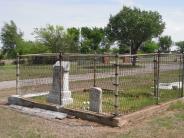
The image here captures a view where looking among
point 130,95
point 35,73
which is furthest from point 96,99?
point 35,73

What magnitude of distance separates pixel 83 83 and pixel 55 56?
5400 millimetres

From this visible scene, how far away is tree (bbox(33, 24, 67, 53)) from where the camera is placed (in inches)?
1977

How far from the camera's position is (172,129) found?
9.73 m

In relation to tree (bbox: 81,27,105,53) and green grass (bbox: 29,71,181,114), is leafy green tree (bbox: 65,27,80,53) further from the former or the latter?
green grass (bbox: 29,71,181,114)

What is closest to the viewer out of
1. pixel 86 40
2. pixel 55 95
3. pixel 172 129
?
pixel 172 129

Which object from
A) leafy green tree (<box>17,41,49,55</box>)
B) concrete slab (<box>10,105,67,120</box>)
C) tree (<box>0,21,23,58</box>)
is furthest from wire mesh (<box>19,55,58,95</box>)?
tree (<box>0,21,23,58</box>)

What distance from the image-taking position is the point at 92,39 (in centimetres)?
5916

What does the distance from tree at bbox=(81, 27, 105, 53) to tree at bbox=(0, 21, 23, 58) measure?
422 inches

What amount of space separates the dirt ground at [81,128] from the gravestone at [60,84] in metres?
1.53

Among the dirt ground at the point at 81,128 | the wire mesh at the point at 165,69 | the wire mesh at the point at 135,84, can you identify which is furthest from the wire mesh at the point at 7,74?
the dirt ground at the point at 81,128

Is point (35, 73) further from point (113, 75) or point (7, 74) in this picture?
point (7, 74)

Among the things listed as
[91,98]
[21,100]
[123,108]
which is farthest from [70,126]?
[21,100]

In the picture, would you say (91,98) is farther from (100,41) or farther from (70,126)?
(100,41)

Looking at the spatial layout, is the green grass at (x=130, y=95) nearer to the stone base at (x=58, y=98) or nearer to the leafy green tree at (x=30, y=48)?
the stone base at (x=58, y=98)
